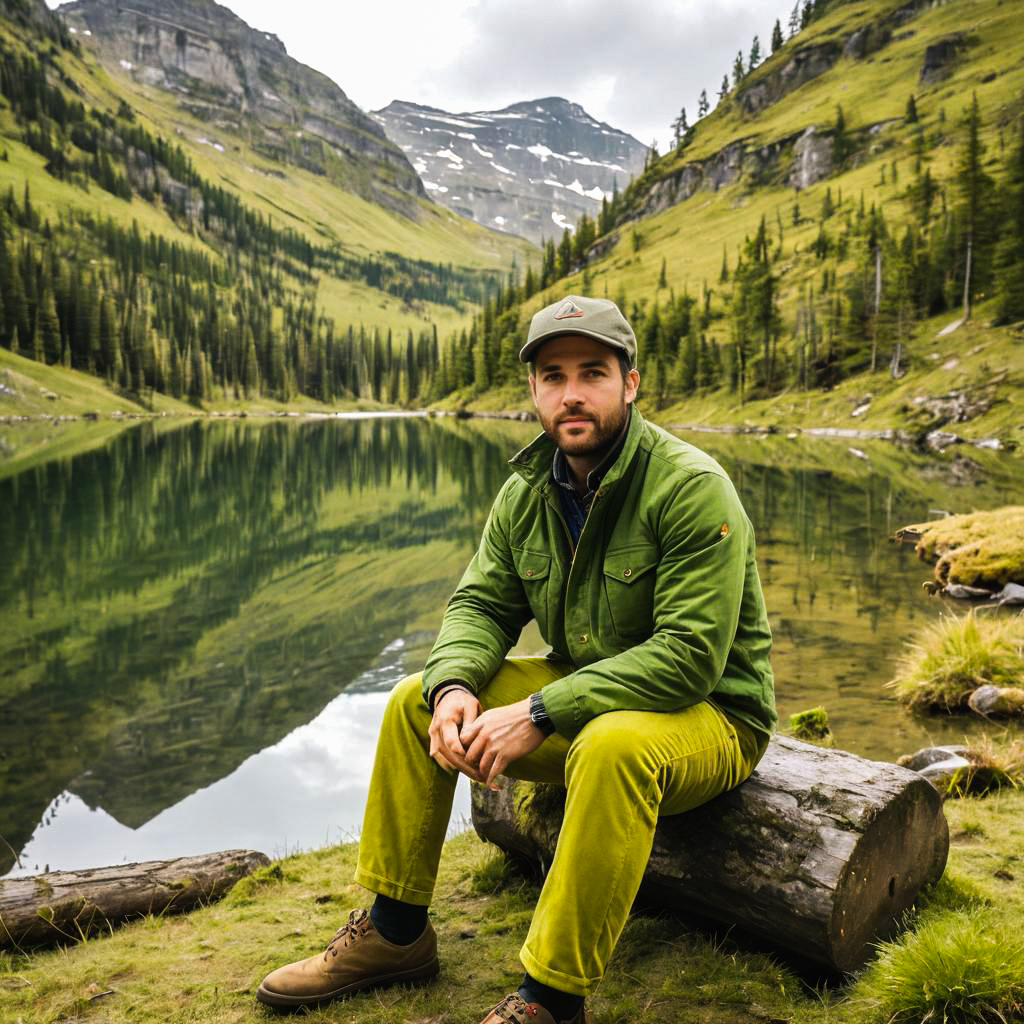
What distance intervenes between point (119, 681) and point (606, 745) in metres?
12.3

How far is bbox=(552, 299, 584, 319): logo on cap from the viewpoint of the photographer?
13.8 ft

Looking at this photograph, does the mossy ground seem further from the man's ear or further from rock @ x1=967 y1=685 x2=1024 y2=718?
rock @ x1=967 y1=685 x2=1024 y2=718

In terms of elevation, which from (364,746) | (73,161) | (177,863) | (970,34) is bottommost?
(364,746)

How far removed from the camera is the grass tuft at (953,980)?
3.21 meters

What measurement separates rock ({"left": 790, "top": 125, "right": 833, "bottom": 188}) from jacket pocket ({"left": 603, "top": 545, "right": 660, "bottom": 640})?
169 metres

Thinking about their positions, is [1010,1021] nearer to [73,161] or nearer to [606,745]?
[606,745]

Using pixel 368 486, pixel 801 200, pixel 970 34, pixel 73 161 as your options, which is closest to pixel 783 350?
pixel 368 486

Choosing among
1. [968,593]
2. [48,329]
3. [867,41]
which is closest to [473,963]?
[968,593]

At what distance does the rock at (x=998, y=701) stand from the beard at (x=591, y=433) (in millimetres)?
8087

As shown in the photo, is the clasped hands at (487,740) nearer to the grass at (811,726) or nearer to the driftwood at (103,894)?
the driftwood at (103,894)

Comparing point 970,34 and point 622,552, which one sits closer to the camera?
point 622,552

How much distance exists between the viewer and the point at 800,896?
151 inches

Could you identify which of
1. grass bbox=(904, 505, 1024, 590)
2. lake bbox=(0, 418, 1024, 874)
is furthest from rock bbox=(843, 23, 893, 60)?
grass bbox=(904, 505, 1024, 590)

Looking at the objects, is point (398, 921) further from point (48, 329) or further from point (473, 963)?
point (48, 329)
